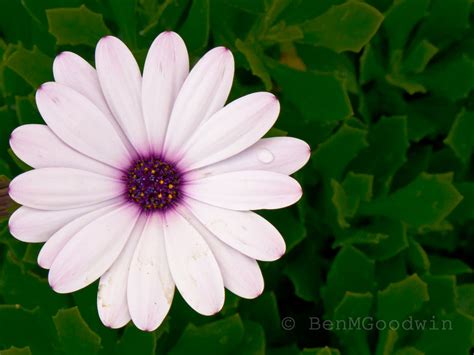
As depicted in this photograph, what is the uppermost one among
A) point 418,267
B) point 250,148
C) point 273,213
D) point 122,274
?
point 250,148

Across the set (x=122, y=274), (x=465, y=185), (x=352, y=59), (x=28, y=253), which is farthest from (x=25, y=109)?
(x=465, y=185)

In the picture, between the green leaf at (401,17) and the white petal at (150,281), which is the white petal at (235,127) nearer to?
the white petal at (150,281)

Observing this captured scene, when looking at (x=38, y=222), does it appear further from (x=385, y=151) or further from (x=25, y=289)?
(x=385, y=151)

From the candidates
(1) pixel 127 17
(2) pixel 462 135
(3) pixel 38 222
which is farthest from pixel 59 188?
(2) pixel 462 135

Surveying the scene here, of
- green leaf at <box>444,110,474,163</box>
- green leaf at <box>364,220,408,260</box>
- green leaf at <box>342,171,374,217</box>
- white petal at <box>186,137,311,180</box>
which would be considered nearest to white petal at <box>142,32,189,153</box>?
white petal at <box>186,137,311,180</box>

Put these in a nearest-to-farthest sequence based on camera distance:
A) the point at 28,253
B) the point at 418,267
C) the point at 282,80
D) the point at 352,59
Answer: the point at 28,253
the point at 282,80
the point at 418,267
the point at 352,59

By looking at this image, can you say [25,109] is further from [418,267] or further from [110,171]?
[418,267]

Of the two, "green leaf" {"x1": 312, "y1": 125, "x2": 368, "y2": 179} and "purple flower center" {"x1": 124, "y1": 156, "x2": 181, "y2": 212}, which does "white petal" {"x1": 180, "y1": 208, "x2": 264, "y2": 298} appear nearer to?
"purple flower center" {"x1": 124, "y1": 156, "x2": 181, "y2": 212}
